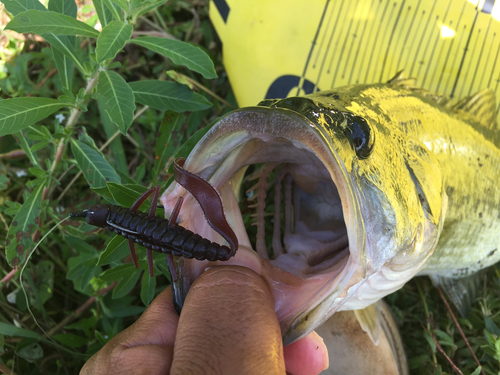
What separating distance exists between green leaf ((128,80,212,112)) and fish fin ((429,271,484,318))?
1.96 m

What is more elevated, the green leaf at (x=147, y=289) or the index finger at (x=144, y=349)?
the index finger at (x=144, y=349)

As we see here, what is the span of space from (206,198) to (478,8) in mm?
2219

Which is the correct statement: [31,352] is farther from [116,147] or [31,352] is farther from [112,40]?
[112,40]

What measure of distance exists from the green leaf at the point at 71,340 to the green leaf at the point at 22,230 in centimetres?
51

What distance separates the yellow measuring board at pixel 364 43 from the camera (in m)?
2.24

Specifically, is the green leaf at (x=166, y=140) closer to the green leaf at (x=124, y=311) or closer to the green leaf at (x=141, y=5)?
the green leaf at (x=141, y=5)

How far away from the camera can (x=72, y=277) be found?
6.24 feet

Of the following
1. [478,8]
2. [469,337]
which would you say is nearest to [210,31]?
[478,8]

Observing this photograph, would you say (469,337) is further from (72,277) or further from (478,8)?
(72,277)

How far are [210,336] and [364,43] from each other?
205 centimetres

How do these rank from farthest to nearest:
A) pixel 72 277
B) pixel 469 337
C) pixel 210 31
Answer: pixel 210 31
pixel 469 337
pixel 72 277

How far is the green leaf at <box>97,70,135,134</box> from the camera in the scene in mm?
1395

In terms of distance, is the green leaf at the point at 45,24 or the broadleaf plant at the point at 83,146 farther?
the broadleaf plant at the point at 83,146

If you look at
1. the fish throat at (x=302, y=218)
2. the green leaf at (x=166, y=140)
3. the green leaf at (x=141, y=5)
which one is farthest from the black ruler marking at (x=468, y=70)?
the green leaf at (x=141, y=5)
